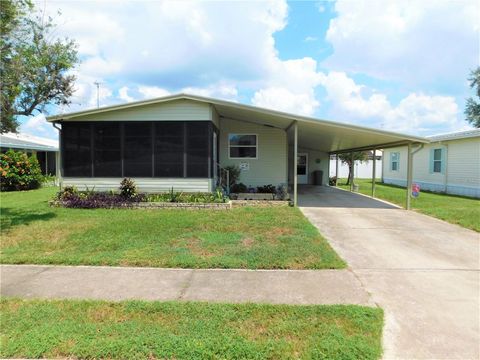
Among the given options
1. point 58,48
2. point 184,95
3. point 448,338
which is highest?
point 58,48

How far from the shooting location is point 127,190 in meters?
10.5

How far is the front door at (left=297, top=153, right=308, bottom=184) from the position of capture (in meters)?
21.1

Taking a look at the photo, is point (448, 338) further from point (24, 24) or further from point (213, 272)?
point (24, 24)

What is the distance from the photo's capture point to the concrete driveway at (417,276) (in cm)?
303

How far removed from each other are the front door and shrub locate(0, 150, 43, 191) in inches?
581

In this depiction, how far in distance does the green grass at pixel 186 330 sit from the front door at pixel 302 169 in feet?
58.4

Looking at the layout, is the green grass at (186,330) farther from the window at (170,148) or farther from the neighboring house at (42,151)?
the neighboring house at (42,151)

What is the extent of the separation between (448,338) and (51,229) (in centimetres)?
732

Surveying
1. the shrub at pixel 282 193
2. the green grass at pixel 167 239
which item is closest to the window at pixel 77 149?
the green grass at pixel 167 239

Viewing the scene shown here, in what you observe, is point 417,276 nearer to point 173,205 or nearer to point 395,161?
point 173,205

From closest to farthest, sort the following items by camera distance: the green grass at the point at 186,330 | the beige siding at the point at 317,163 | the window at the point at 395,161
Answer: the green grass at the point at 186,330 < the beige siding at the point at 317,163 < the window at the point at 395,161

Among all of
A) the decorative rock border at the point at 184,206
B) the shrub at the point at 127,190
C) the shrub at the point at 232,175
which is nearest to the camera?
the decorative rock border at the point at 184,206

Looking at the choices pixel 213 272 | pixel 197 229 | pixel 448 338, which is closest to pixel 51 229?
pixel 197 229

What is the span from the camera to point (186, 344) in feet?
9.42
